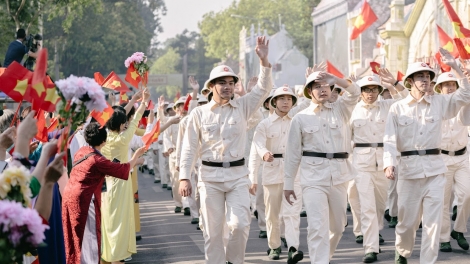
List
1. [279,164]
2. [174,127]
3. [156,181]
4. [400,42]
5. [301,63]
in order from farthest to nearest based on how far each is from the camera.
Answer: [301,63], [400,42], [156,181], [174,127], [279,164]

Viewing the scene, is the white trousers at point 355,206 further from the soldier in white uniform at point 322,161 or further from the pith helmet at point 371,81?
the soldier in white uniform at point 322,161

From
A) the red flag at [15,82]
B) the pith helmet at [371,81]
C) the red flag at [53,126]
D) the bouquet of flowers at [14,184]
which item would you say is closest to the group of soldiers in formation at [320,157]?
the red flag at [53,126]

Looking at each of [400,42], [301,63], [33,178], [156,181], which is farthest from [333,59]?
[33,178]

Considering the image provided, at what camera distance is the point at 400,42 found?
48062mm

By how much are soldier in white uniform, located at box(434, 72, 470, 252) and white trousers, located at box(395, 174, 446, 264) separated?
190 cm

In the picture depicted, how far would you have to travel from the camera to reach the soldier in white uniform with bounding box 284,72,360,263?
29.6 feet

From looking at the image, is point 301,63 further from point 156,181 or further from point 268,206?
point 268,206

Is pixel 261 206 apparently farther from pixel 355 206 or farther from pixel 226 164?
pixel 226 164

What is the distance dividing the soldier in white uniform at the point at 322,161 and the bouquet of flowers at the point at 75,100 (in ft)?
13.8

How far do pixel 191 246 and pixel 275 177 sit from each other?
1807mm

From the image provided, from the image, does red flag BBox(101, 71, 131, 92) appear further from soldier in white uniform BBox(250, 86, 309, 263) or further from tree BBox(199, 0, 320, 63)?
tree BBox(199, 0, 320, 63)

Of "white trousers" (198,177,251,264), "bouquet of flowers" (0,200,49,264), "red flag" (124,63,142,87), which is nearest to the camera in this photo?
"bouquet of flowers" (0,200,49,264)

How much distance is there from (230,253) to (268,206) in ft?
8.54

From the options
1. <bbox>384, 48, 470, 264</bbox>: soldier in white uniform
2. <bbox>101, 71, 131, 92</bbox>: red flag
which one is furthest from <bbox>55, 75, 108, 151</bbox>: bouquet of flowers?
<bbox>101, 71, 131, 92</bbox>: red flag
